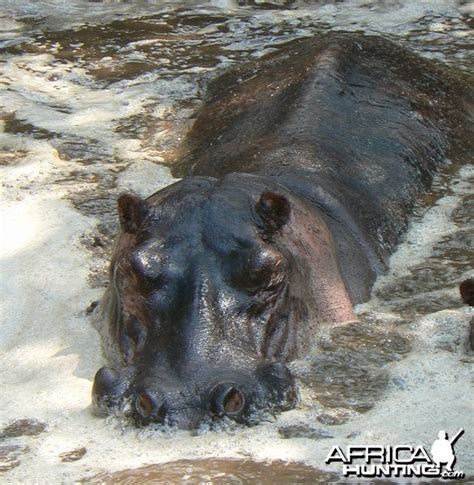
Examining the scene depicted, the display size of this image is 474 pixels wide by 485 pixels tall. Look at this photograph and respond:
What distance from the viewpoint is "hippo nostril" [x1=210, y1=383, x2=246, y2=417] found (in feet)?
13.8

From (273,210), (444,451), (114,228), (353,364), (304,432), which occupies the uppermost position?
(273,210)

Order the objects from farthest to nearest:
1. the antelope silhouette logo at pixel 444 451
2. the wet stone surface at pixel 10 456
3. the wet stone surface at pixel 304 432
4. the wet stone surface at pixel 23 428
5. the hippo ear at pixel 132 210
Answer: the hippo ear at pixel 132 210 < the wet stone surface at pixel 23 428 < the wet stone surface at pixel 304 432 < the wet stone surface at pixel 10 456 < the antelope silhouette logo at pixel 444 451

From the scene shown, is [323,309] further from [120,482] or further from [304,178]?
[120,482]

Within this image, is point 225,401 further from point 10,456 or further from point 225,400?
point 10,456

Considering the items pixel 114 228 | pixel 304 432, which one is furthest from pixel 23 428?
pixel 114 228

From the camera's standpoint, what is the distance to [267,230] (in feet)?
16.5

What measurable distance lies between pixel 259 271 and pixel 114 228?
72.7 inches

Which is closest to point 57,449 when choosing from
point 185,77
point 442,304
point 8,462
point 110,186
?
point 8,462

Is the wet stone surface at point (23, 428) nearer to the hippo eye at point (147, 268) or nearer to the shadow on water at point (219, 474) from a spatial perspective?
the shadow on water at point (219, 474)

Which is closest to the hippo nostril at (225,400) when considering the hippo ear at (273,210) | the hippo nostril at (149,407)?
the hippo nostril at (149,407)

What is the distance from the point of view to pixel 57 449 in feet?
14.0

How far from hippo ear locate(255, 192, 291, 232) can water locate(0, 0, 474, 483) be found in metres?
0.53

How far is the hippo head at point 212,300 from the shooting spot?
4.31 metres

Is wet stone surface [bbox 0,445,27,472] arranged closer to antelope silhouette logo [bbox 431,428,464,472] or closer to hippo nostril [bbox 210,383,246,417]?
hippo nostril [bbox 210,383,246,417]
